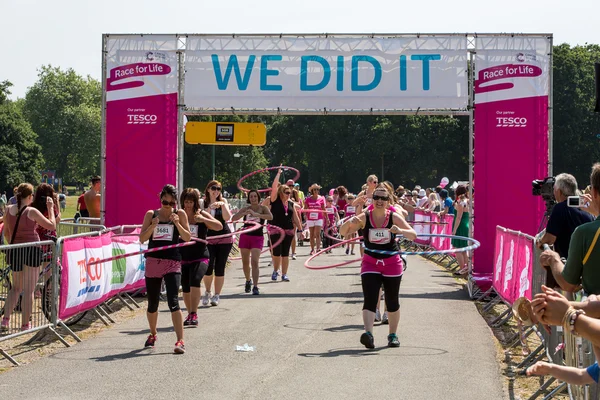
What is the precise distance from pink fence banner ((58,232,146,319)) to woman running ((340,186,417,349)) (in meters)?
3.50

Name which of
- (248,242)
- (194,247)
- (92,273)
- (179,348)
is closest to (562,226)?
(179,348)

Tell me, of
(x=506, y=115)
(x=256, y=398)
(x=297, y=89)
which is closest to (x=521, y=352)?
(x=256, y=398)

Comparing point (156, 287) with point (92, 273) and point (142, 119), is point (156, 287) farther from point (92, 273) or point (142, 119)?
point (142, 119)

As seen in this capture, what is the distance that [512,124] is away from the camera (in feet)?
53.9

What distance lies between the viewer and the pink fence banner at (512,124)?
1641 centimetres

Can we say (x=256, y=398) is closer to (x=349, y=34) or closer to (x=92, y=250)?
(x=92, y=250)

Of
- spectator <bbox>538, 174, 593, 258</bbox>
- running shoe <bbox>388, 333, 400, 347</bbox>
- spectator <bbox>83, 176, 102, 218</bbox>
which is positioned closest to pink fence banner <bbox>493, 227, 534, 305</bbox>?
running shoe <bbox>388, 333, 400, 347</bbox>

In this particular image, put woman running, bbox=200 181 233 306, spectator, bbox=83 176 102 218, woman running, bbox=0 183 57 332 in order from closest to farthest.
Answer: woman running, bbox=0 183 57 332 → woman running, bbox=200 181 233 306 → spectator, bbox=83 176 102 218

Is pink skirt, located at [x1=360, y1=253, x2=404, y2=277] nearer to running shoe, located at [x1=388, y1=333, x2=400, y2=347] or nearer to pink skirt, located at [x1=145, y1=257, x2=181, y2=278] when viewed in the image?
running shoe, located at [x1=388, y1=333, x2=400, y2=347]

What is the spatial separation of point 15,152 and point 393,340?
78.0m

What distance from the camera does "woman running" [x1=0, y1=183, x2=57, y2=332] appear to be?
10.7 metres

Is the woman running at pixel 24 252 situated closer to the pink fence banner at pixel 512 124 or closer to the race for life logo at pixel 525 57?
the pink fence banner at pixel 512 124

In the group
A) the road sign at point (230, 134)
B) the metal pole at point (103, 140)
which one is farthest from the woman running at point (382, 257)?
→ the road sign at point (230, 134)

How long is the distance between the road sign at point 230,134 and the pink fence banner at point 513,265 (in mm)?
12206
